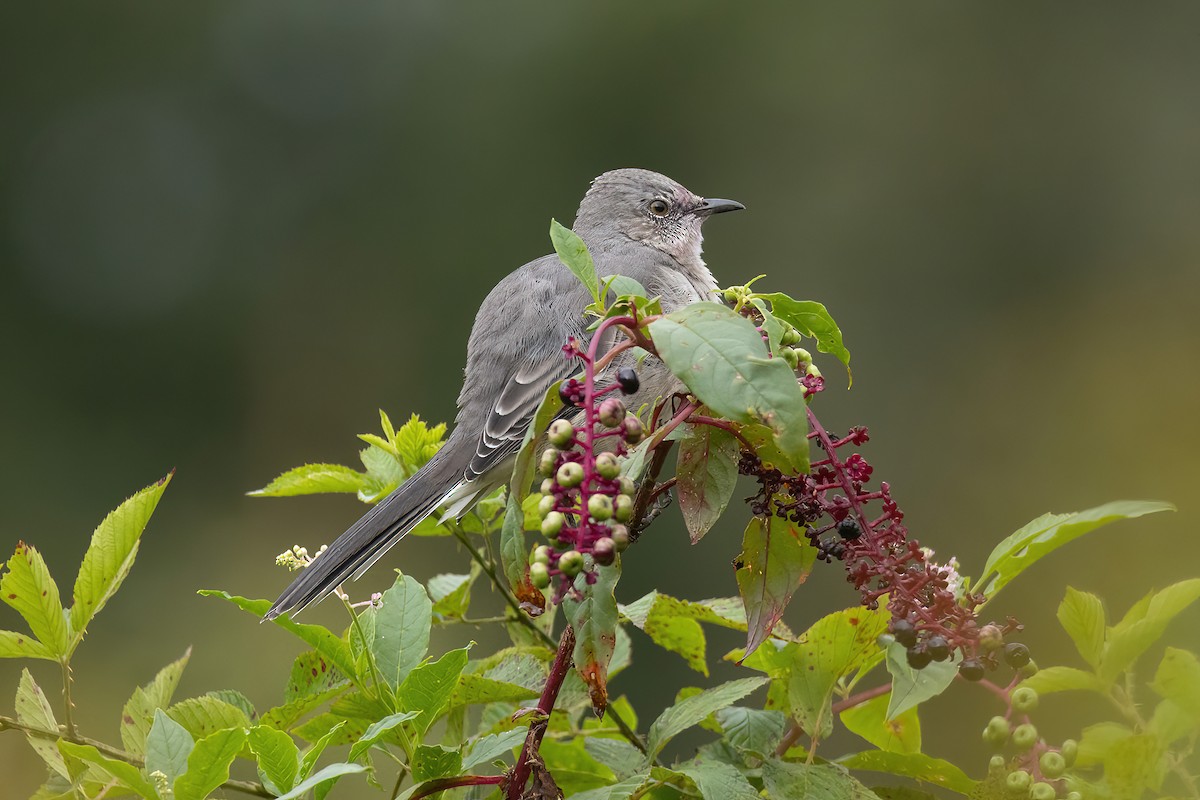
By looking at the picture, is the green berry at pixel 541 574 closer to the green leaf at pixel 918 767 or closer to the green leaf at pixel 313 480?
the green leaf at pixel 918 767

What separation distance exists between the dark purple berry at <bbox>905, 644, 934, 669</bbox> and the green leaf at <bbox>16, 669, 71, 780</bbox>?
1102 mm

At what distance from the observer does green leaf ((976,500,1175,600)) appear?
1.16 metres

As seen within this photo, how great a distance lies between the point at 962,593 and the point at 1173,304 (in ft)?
21.8

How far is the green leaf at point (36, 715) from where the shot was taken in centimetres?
167

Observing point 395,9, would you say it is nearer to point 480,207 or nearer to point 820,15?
point 480,207

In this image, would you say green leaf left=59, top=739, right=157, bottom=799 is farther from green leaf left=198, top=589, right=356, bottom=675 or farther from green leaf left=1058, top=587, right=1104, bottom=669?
green leaf left=1058, top=587, right=1104, bottom=669

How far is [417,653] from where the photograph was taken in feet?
4.98

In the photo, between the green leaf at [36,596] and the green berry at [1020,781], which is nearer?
the green berry at [1020,781]

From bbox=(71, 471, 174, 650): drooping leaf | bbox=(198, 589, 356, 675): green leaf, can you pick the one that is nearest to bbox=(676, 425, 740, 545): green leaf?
bbox=(198, 589, 356, 675): green leaf

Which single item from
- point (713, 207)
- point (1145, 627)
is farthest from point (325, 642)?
point (713, 207)

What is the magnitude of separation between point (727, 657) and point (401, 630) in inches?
21.6

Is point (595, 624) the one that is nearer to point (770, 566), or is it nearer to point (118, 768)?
point (770, 566)

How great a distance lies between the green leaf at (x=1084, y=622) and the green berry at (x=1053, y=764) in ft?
0.51

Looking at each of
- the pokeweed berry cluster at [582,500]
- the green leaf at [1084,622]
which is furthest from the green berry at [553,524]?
the green leaf at [1084,622]
